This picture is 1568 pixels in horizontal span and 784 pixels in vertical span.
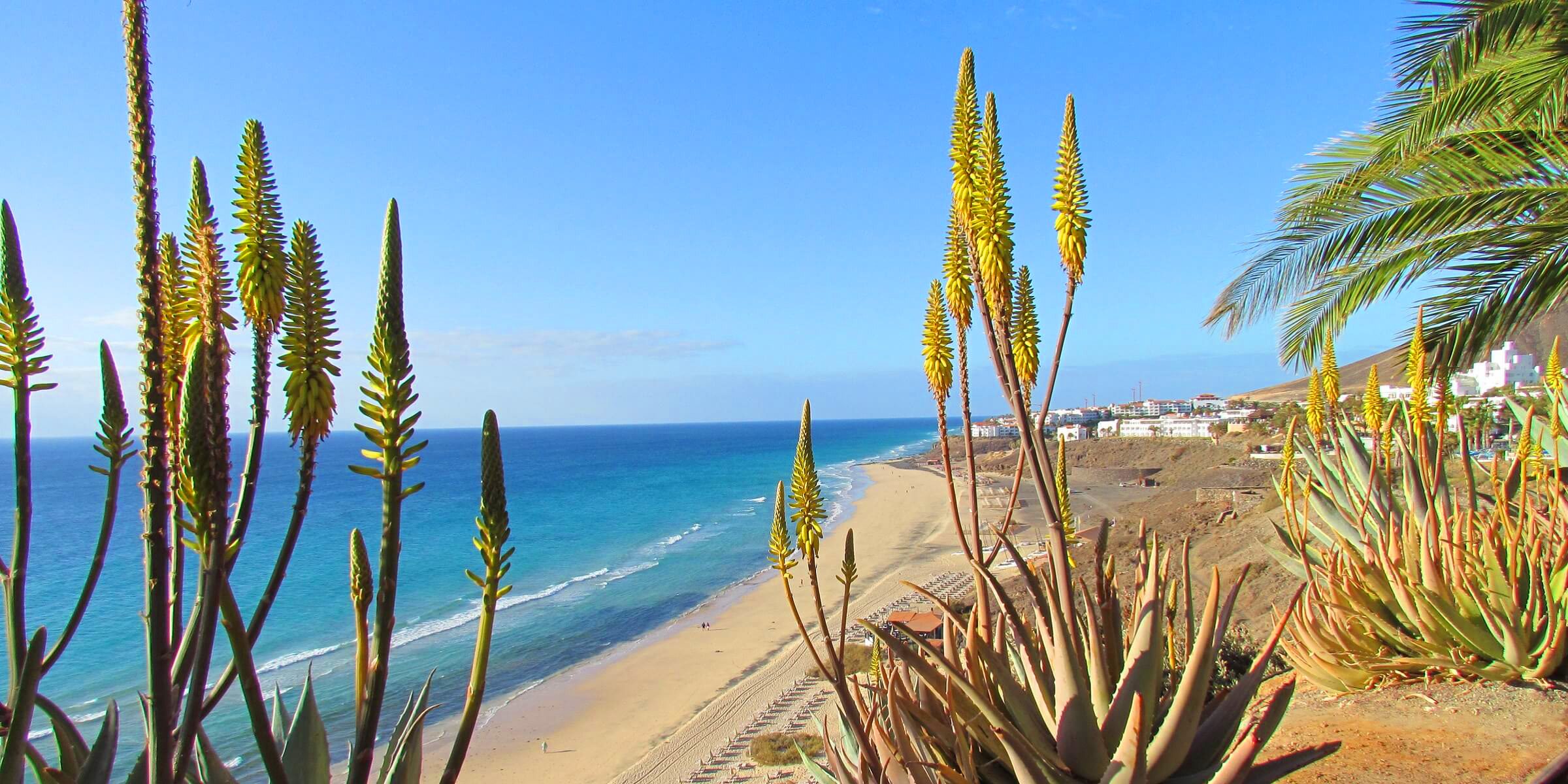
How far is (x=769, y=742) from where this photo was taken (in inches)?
728

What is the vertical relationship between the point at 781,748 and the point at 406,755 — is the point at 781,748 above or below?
below

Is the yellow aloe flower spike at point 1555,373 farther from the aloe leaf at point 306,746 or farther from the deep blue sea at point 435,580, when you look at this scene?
the deep blue sea at point 435,580

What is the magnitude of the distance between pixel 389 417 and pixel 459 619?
35.0 m

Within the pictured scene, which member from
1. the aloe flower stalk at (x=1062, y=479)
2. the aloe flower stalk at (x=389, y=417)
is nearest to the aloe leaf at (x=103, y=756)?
the aloe flower stalk at (x=389, y=417)

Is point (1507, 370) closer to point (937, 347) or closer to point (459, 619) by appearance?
point (937, 347)

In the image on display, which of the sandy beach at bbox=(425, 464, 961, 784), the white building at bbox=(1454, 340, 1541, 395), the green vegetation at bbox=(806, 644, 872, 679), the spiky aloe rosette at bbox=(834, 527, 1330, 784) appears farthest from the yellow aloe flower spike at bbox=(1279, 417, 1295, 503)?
the green vegetation at bbox=(806, 644, 872, 679)

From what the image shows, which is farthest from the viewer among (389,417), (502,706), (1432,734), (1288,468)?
(502,706)

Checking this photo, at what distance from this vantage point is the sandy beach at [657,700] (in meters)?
19.0

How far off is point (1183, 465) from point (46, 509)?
99.8 m

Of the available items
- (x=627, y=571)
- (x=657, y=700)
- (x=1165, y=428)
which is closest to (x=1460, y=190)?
(x=657, y=700)

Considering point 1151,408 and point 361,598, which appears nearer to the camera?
point 361,598

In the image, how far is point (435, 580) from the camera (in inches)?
1658

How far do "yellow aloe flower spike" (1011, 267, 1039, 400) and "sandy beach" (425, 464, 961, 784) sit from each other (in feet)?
48.7

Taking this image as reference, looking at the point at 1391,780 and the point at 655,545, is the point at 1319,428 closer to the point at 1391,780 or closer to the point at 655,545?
the point at 1391,780
